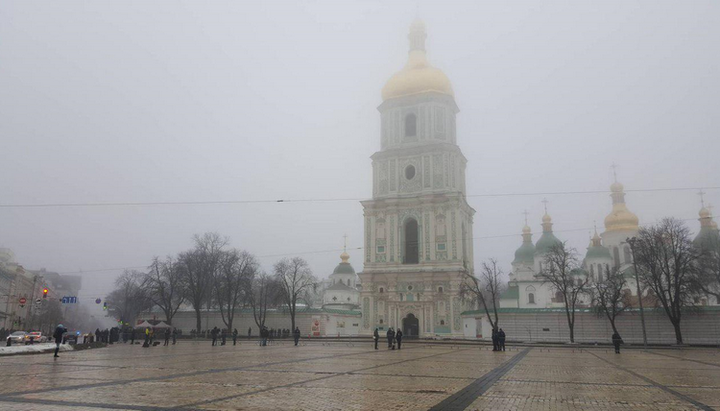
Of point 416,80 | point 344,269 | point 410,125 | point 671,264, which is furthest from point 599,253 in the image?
point 344,269

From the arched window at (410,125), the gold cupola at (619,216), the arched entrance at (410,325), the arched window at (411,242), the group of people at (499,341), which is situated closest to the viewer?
the group of people at (499,341)

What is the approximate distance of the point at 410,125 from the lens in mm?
61031

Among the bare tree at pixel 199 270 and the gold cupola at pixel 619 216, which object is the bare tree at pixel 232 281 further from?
the gold cupola at pixel 619 216

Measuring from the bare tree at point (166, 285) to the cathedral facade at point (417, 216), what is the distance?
821 inches

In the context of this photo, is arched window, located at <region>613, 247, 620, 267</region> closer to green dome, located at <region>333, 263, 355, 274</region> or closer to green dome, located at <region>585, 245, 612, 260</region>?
green dome, located at <region>585, 245, 612, 260</region>

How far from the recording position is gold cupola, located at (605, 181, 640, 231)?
245ft

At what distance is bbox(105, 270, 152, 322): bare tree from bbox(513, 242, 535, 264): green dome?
49869 millimetres

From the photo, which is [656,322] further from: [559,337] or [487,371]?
[487,371]

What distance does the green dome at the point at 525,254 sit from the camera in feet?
261

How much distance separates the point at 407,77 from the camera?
202 ft

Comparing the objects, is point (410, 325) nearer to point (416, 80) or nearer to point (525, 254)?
point (416, 80)

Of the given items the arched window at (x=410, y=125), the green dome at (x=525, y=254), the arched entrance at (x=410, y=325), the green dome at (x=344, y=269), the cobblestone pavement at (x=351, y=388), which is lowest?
the cobblestone pavement at (x=351, y=388)

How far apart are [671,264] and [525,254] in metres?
37.1

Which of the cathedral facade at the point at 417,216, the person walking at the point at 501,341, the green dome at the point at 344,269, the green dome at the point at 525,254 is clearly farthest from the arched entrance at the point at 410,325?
the green dome at the point at 344,269
